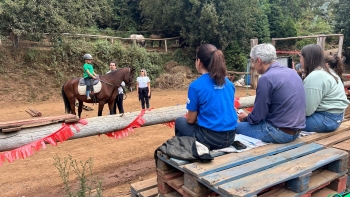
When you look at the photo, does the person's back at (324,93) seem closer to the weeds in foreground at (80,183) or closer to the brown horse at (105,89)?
the weeds in foreground at (80,183)

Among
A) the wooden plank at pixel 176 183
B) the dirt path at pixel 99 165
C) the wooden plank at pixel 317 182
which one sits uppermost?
the wooden plank at pixel 176 183

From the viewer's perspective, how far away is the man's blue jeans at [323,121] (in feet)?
11.3

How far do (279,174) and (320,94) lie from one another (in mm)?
1527

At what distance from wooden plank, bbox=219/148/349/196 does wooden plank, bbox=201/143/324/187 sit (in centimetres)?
5

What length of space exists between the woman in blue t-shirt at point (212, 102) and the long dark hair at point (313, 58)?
1.34 metres

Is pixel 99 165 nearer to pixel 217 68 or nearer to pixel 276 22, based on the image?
pixel 217 68

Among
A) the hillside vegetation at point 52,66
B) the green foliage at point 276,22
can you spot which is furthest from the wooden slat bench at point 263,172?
the green foliage at point 276,22

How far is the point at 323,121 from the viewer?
3.46m

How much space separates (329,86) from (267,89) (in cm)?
98

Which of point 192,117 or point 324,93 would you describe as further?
point 324,93

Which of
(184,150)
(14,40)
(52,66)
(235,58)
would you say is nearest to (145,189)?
(184,150)

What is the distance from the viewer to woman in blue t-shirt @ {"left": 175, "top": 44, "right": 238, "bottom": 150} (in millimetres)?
2703

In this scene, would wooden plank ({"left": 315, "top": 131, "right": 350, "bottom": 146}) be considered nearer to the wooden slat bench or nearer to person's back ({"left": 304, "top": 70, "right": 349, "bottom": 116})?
the wooden slat bench

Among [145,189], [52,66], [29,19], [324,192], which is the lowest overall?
[145,189]
